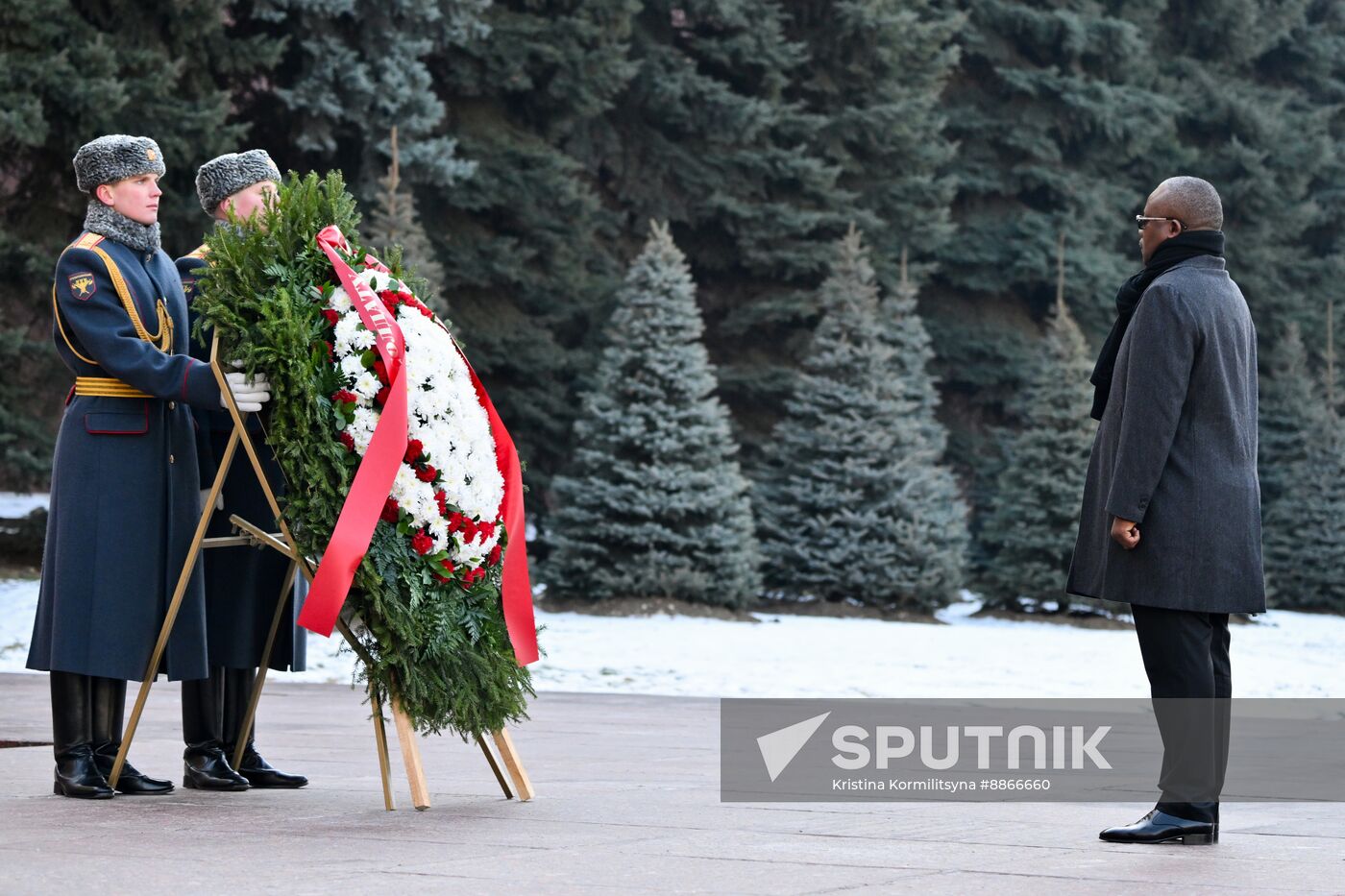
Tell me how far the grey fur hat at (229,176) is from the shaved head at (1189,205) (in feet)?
9.77

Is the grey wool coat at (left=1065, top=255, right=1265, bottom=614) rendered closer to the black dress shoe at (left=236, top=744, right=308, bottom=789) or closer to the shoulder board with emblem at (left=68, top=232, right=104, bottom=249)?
the black dress shoe at (left=236, top=744, right=308, bottom=789)

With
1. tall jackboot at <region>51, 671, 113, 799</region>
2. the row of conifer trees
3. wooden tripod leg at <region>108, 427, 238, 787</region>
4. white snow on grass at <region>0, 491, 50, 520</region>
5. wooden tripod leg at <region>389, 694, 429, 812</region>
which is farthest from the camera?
white snow on grass at <region>0, 491, 50, 520</region>

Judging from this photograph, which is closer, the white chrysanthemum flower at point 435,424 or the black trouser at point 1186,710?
the black trouser at point 1186,710

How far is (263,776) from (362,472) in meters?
1.42

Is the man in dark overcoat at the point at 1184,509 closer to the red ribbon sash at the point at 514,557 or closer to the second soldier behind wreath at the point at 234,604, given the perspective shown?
the red ribbon sash at the point at 514,557

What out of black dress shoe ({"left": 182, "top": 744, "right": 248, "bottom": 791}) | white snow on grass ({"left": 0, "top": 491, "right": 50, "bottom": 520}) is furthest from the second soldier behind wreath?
white snow on grass ({"left": 0, "top": 491, "right": 50, "bottom": 520})

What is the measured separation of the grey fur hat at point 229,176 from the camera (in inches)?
243

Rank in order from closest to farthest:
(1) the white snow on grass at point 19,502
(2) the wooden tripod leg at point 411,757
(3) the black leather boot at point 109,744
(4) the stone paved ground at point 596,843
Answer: (4) the stone paved ground at point 596,843 < (2) the wooden tripod leg at point 411,757 < (3) the black leather boot at point 109,744 < (1) the white snow on grass at point 19,502

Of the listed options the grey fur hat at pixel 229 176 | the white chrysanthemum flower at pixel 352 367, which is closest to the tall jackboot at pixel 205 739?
the white chrysanthemum flower at pixel 352 367

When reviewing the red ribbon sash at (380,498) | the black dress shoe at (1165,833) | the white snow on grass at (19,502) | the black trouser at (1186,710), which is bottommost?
the white snow on grass at (19,502)

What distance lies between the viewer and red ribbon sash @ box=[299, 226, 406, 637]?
5242 millimetres

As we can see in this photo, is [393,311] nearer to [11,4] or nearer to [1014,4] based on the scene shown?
[11,4]

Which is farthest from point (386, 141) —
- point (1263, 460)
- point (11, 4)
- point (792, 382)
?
point (1263, 460)

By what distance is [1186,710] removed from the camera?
4.94m
